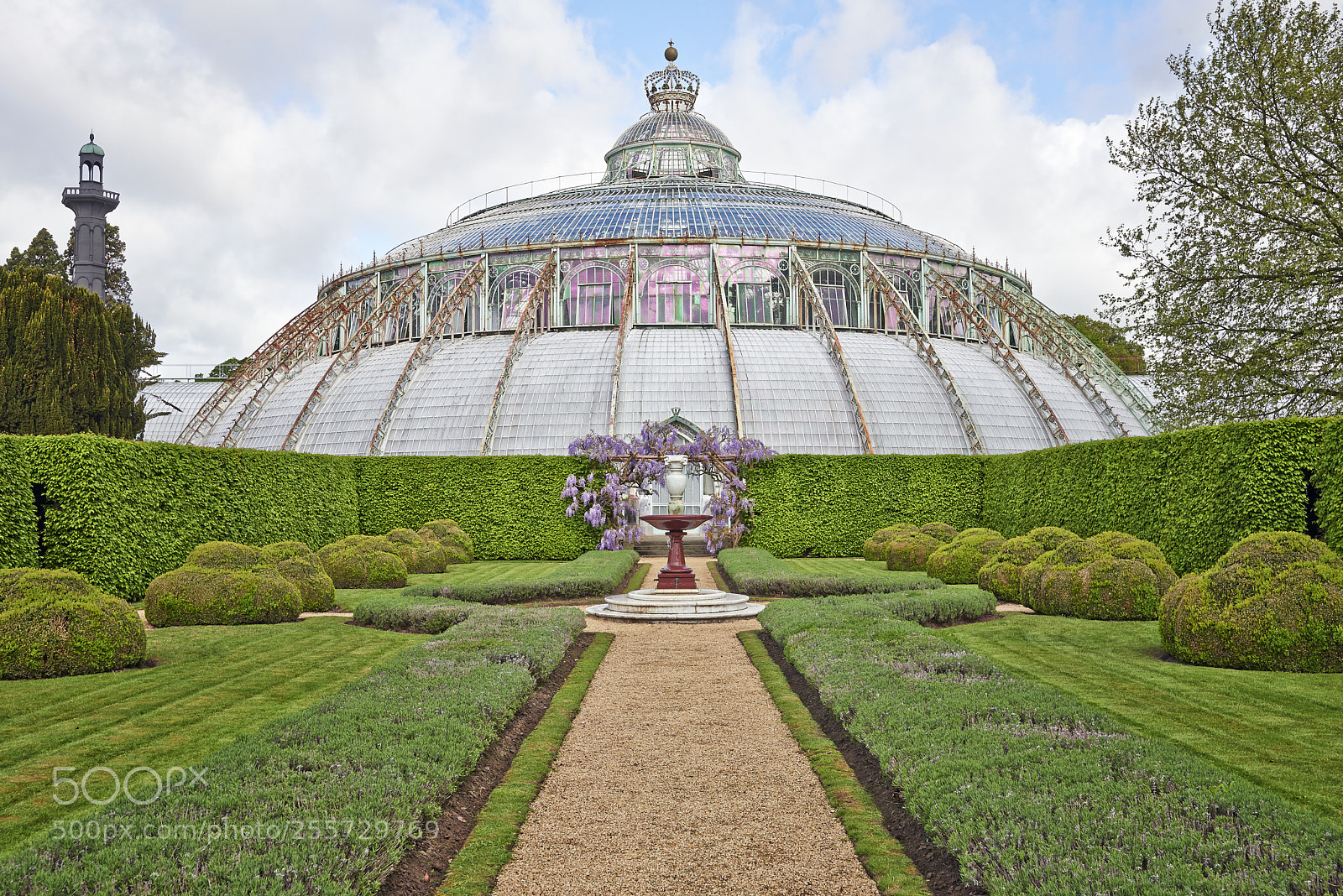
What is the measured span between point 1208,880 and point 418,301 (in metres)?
43.3

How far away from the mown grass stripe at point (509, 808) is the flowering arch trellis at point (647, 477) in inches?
665

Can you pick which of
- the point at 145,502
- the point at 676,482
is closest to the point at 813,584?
the point at 676,482

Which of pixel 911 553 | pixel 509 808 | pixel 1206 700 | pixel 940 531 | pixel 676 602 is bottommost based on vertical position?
pixel 509 808

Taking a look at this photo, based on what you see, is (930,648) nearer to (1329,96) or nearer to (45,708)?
(45,708)

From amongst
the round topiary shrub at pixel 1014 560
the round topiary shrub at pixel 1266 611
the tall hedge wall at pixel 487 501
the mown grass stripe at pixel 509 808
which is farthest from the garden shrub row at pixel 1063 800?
the tall hedge wall at pixel 487 501

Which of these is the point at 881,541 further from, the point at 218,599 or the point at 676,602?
the point at 218,599

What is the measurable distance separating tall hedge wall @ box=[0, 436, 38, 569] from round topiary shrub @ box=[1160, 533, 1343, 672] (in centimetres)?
1954

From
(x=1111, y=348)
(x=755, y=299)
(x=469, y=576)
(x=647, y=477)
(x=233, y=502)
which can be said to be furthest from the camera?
(x=1111, y=348)

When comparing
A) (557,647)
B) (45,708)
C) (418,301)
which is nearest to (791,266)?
(418,301)

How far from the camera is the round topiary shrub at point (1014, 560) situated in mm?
18562

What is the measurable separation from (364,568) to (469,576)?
321cm

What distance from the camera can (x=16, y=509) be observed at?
1673cm

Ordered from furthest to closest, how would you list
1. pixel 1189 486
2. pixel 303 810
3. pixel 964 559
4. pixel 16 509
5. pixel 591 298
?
pixel 591 298
pixel 964 559
pixel 1189 486
pixel 16 509
pixel 303 810

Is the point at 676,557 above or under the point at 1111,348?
under
